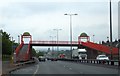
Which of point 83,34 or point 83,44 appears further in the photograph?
point 83,34

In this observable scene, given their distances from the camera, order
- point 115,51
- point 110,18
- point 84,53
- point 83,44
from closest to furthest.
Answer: point 110,18, point 115,51, point 84,53, point 83,44

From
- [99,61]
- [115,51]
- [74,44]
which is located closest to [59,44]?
[74,44]

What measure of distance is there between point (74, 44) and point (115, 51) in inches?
983

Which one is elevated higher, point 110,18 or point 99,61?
point 110,18

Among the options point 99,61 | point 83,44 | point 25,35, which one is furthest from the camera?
point 25,35

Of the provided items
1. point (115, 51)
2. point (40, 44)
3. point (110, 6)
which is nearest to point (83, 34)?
point (40, 44)

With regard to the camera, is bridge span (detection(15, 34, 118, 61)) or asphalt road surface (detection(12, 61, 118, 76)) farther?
bridge span (detection(15, 34, 118, 61))

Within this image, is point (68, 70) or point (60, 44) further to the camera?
point (60, 44)

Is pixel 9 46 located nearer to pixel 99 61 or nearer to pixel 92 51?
pixel 92 51

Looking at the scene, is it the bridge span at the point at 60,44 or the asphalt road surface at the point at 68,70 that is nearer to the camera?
the asphalt road surface at the point at 68,70

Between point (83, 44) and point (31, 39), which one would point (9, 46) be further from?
point (83, 44)

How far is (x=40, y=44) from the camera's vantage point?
4279 inches

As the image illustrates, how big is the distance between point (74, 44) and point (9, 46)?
22.0m

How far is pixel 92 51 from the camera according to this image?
10119 centimetres
